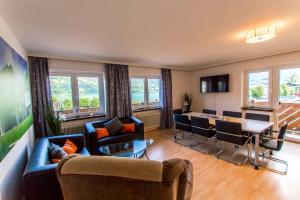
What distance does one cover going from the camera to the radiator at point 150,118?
492 cm

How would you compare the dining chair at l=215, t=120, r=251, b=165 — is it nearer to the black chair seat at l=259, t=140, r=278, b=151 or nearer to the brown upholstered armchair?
the black chair seat at l=259, t=140, r=278, b=151

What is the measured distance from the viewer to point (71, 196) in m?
1.23

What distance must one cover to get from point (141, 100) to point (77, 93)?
199 cm

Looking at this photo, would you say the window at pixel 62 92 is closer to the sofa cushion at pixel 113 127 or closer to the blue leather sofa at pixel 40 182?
the sofa cushion at pixel 113 127

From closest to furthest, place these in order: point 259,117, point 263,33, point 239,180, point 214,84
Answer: point 263,33 < point 239,180 < point 259,117 < point 214,84

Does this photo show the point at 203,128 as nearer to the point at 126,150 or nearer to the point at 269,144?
the point at 269,144

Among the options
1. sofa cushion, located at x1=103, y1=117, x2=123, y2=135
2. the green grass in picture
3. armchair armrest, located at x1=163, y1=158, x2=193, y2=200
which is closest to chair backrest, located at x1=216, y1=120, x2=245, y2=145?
armchair armrest, located at x1=163, y1=158, x2=193, y2=200

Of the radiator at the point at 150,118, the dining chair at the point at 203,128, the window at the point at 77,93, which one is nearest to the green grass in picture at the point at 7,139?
the window at the point at 77,93

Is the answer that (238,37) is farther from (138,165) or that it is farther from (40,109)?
(40,109)

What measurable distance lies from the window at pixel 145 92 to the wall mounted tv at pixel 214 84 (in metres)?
1.64

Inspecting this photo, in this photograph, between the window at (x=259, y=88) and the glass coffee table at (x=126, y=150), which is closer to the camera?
the glass coffee table at (x=126, y=150)

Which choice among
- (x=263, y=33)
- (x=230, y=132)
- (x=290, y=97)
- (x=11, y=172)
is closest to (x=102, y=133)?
(x=11, y=172)

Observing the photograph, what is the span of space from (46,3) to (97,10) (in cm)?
46

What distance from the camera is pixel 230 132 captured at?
287cm
